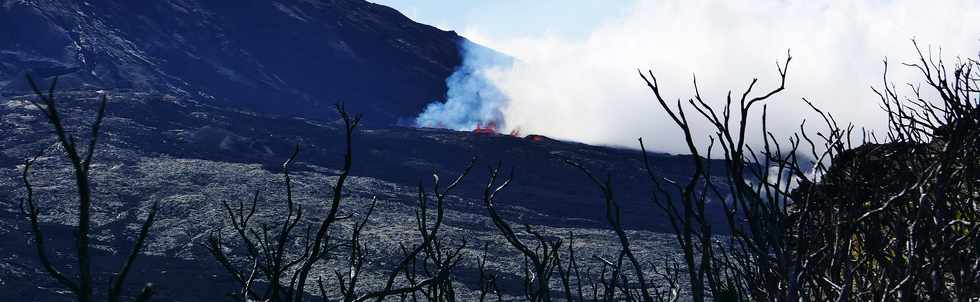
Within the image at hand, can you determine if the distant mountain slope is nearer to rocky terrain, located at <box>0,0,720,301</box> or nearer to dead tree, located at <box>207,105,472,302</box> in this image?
rocky terrain, located at <box>0,0,720,301</box>

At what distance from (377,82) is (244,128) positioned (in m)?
49.0

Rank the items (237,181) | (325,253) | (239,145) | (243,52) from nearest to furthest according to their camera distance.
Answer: (325,253) → (237,181) → (239,145) → (243,52)

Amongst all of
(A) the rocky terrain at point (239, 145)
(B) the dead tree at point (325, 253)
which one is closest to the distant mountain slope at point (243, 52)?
(A) the rocky terrain at point (239, 145)

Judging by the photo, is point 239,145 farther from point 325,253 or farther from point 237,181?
point 325,253

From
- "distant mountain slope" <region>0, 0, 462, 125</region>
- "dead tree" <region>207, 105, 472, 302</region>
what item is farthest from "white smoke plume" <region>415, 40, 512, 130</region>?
"dead tree" <region>207, 105, 472, 302</region>

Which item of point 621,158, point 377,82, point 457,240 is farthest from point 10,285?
point 377,82

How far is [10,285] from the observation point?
2122 inches

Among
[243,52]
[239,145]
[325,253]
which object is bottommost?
[325,253]

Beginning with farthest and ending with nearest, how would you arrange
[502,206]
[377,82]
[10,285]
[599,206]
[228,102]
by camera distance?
[377,82] → [228,102] → [599,206] → [502,206] → [10,285]

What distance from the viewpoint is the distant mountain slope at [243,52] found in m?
113

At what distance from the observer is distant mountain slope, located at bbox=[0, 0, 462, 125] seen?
11312 cm

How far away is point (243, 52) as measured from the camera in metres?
133

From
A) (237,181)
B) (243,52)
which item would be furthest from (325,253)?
(243,52)

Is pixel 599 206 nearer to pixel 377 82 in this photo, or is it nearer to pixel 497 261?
pixel 497 261
